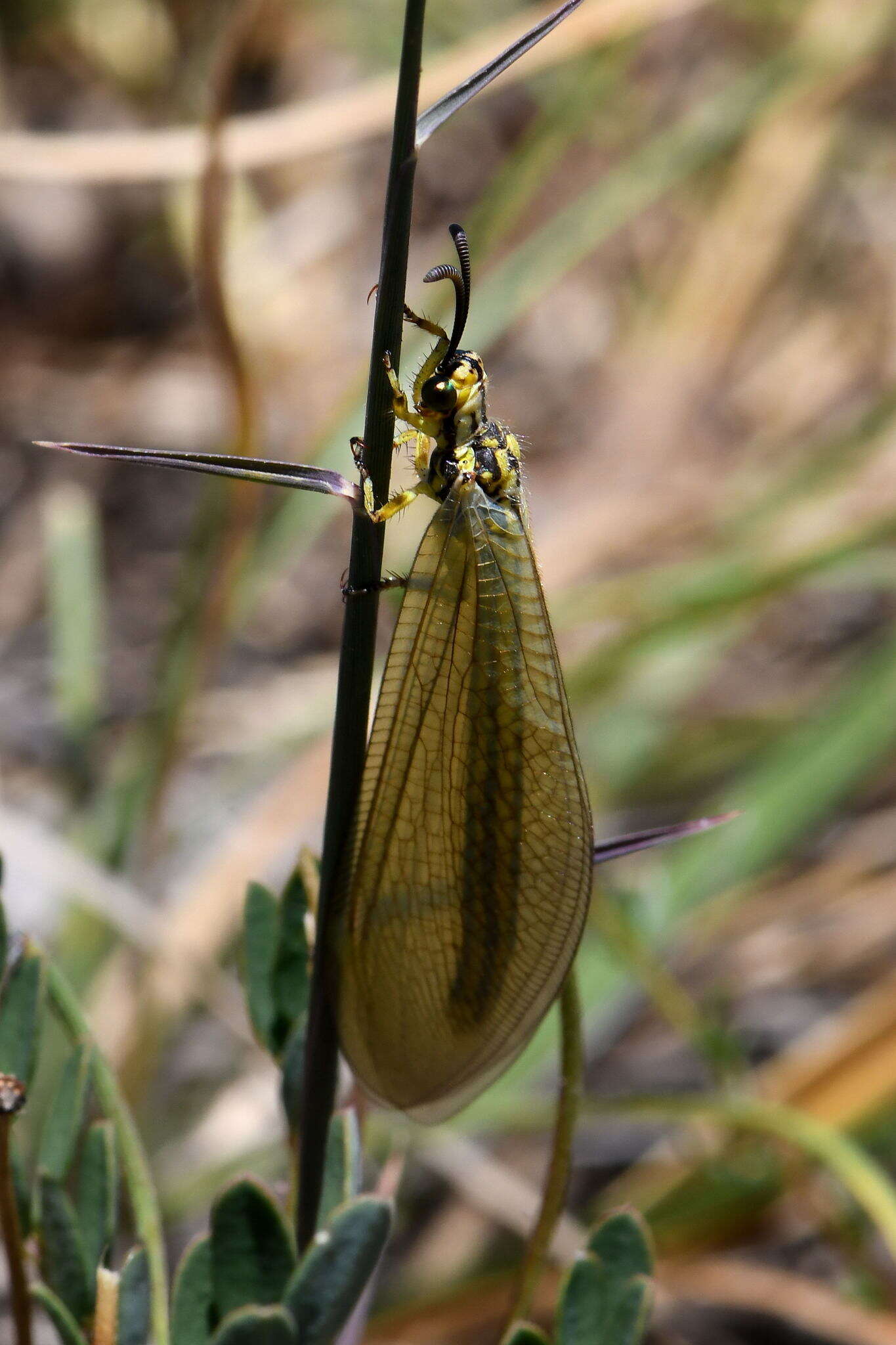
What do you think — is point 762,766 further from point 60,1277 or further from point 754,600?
point 60,1277

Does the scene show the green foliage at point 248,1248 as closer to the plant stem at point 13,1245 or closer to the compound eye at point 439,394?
the plant stem at point 13,1245

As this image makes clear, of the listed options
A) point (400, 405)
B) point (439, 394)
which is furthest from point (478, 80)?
point (439, 394)

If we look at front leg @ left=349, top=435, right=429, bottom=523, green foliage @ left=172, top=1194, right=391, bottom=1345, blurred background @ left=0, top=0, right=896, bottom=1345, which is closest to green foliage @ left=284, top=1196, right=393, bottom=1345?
green foliage @ left=172, top=1194, right=391, bottom=1345

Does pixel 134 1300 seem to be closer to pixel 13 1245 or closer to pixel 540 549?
pixel 13 1245

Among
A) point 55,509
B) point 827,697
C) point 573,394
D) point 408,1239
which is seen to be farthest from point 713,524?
point 408,1239

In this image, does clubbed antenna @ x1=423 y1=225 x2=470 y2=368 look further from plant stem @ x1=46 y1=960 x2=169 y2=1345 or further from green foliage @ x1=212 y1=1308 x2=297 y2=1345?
green foliage @ x1=212 y1=1308 x2=297 y2=1345

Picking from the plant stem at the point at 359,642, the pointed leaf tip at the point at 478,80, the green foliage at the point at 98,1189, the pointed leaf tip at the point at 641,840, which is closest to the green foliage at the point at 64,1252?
the green foliage at the point at 98,1189
